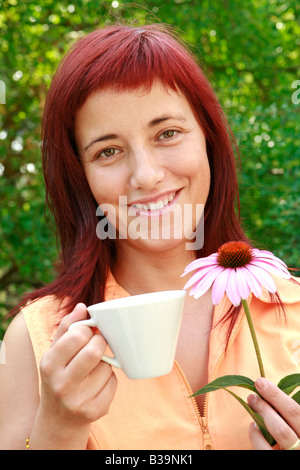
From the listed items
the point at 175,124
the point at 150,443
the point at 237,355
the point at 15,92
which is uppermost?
the point at 15,92

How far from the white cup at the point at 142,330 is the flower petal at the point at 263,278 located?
149 millimetres

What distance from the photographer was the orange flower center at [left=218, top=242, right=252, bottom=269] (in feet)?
3.62

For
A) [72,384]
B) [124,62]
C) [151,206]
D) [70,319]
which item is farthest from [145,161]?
[72,384]

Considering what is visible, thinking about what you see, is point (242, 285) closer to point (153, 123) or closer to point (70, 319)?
point (70, 319)

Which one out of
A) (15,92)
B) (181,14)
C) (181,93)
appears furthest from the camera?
(15,92)

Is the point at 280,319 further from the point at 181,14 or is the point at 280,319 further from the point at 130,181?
the point at 181,14

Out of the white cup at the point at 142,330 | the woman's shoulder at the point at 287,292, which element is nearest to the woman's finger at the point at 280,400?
the white cup at the point at 142,330

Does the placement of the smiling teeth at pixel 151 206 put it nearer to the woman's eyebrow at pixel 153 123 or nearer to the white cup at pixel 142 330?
the woman's eyebrow at pixel 153 123

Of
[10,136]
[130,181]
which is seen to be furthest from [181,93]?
[10,136]

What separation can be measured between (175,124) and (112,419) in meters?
0.80

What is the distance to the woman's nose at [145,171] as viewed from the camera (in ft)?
4.89

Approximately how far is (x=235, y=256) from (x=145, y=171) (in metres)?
0.46

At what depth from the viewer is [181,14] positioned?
352 cm
